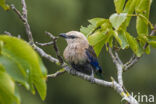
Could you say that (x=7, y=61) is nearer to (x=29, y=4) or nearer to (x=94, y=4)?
(x=29, y=4)

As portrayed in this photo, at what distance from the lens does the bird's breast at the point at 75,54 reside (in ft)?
17.5

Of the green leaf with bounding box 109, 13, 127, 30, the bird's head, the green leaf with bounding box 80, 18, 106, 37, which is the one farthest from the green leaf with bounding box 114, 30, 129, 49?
the bird's head

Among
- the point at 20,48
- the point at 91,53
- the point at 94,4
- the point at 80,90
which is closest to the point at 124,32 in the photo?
the point at 20,48

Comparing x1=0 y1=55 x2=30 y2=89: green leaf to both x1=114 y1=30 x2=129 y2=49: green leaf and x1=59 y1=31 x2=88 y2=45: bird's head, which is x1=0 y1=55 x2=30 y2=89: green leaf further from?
x1=59 y1=31 x2=88 y2=45: bird's head

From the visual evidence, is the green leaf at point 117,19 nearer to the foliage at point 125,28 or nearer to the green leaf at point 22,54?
the foliage at point 125,28

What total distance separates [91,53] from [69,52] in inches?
11.9

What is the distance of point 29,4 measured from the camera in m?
16.7

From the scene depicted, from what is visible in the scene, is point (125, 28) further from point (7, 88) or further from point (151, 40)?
point (7, 88)

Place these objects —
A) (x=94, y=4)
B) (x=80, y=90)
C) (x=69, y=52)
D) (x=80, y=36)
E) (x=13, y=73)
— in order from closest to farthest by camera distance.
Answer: (x=13, y=73) → (x=69, y=52) → (x=80, y=36) → (x=80, y=90) → (x=94, y=4)

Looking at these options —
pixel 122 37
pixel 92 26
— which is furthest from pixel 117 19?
pixel 92 26

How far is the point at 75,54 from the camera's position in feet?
17.6

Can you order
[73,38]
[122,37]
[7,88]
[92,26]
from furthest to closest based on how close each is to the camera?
[73,38] < [92,26] < [122,37] < [7,88]

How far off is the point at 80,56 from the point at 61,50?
10.6 meters

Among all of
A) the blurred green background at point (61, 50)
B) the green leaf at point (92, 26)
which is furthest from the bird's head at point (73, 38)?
the blurred green background at point (61, 50)
